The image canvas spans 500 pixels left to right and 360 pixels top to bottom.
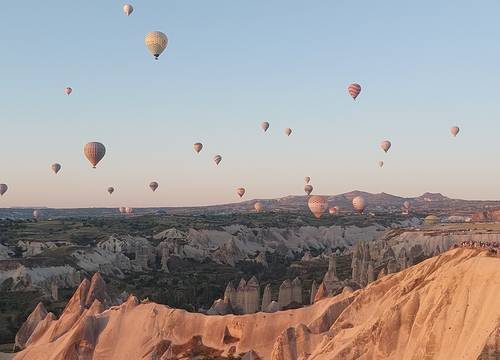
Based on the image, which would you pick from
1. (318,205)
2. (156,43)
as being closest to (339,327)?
(156,43)

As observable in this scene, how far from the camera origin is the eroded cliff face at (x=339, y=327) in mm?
24219

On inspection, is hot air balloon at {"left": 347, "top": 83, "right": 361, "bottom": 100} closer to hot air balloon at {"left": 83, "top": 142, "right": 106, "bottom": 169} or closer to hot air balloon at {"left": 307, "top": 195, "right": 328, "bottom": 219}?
hot air balloon at {"left": 307, "top": 195, "right": 328, "bottom": 219}

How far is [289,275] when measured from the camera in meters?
109

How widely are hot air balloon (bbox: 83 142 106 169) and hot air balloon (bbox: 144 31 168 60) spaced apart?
17.3 m

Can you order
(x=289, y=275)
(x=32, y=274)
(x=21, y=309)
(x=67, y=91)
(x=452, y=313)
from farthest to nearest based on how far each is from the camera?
(x=289, y=275) < (x=67, y=91) < (x=32, y=274) < (x=21, y=309) < (x=452, y=313)

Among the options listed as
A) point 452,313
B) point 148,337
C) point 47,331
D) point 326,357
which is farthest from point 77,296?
point 452,313

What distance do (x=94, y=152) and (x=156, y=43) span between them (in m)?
18.9

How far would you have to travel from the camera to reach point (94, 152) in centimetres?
8350

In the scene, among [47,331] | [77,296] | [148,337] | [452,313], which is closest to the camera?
[452,313]

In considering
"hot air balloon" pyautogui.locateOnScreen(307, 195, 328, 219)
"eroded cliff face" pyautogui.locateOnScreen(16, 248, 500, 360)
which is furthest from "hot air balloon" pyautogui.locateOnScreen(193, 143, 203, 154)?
"eroded cliff face" pyautogui.locateOnScreen(16, 248, 500, 360)

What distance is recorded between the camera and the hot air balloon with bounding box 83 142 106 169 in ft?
273

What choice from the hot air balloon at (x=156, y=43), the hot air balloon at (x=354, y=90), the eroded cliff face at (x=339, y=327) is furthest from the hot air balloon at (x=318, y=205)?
the eroded cliff face at (x=339, y=327)

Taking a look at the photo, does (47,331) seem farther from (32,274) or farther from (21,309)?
(32,274)

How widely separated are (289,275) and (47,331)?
67.0 meters
